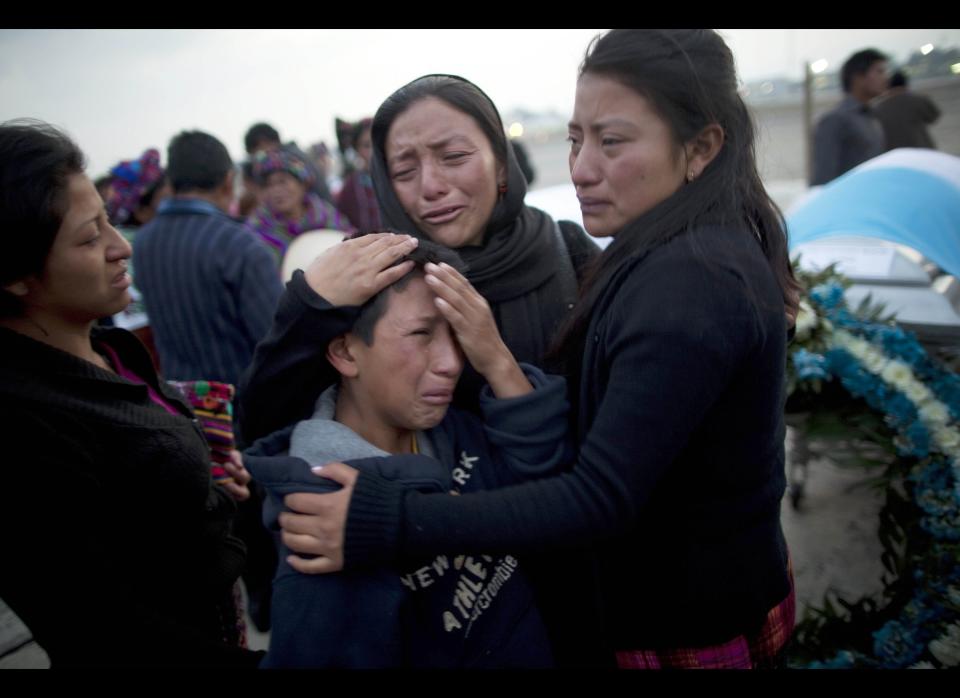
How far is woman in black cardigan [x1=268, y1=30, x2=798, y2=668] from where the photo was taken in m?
0.96

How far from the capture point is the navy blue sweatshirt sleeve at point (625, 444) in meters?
0.93

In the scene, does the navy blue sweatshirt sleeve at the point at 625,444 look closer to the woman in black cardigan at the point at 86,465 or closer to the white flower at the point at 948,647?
the woman in black cardigan at the point at 86,465

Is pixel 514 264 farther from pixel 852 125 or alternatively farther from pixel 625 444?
pixel 852 125

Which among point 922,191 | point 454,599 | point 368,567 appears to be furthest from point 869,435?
point 368,567

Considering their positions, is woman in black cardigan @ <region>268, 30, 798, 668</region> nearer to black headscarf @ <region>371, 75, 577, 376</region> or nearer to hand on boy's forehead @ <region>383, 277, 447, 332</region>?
hand on boy's forehead @ <region>383, 277, 447, 332</region>

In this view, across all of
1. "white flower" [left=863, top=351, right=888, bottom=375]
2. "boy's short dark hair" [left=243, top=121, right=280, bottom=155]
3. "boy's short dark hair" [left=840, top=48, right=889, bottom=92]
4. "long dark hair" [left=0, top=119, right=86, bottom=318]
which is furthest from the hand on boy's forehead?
"boy's short dark hair" [left=840, top=48, right=889, bottom=92]

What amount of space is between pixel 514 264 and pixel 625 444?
0.68 m

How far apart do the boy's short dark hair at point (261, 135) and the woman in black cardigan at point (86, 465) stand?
4.50 m

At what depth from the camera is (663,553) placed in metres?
1.17

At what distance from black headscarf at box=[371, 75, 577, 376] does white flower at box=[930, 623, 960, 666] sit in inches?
68.2

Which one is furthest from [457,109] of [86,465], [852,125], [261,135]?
[852,125]

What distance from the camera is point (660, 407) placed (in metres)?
0.94

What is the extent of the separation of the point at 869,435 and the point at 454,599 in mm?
1960

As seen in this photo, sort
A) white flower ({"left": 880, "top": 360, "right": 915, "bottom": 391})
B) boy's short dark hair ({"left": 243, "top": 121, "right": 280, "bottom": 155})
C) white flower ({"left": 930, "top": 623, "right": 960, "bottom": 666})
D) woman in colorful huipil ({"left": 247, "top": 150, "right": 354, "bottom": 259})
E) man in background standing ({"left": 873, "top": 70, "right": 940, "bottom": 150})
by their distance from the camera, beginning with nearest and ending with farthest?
1. white flower ({"left": 930, "top": 623, "right": 960, "bottom": 666})
2. white flower ({"left": 880, "top": 360, "right": 915, "bottom": 391})
3. woman in colorful huipil ({"left": 247, "top": 150, "right": 354, "bottom": 259})
4. boy's short dark hair ({"left": 243, "top": 121, "right": 280, "bottom": 155})
5. man in background standing ({"left": 873, "top": 70, "right": 940, "bottom": 150})
